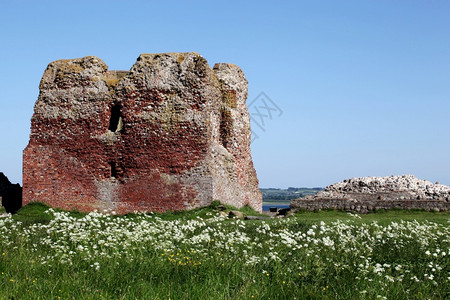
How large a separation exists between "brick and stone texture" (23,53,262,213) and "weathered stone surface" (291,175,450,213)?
15.2 ft

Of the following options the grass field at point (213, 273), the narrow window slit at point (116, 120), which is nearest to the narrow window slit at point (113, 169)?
A: the narrow window slit at point (116, 120)

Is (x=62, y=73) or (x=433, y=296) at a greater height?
(x=62, y=73)

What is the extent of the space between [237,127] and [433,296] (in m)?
17.7

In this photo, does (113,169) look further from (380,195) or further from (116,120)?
(380,195)

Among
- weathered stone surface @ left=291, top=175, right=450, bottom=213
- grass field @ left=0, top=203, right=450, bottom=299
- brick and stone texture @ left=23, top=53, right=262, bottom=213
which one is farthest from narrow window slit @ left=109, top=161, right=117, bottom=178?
grass field @ left=0, top=203, right=450, bottom=299

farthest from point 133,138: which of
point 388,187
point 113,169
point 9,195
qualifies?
point 388,187

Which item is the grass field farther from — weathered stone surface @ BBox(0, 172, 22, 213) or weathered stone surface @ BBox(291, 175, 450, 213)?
weathered stone surface @ BBox(0, 172, 22, 213)

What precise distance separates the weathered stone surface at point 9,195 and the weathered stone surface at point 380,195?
14.0 meters

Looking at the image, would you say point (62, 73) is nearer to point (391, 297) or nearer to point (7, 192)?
A: point (7, 192)

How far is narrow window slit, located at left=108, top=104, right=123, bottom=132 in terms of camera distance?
74.8ft

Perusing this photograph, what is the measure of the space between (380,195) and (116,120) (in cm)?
1511

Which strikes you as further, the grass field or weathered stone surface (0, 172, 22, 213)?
weathered stone surface (0, 172, 22, 213)

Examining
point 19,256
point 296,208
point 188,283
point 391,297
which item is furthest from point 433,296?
point 296,208

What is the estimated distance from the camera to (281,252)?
938cm
